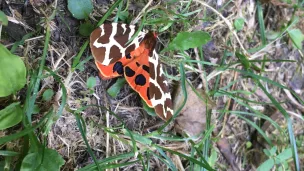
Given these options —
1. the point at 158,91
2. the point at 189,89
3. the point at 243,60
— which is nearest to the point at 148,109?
the point at 158,91

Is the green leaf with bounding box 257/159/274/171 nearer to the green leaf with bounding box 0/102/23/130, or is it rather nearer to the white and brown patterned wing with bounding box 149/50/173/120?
the white and brown patterned wing with bounding box 149/50/173/120

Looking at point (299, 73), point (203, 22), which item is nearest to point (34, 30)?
point (203, 22)

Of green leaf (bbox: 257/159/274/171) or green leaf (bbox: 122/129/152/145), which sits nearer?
green leaf (bbox: 122/129/152/145)

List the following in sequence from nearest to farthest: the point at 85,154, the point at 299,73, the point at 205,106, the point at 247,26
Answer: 1. the point at 85,154
2. the point at 205,106
3. the point at 247,26
4. the point at 299,73

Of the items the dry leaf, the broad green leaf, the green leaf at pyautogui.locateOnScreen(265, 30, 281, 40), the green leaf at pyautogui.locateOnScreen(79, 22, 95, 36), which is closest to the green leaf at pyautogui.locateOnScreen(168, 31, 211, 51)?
the dry leaf

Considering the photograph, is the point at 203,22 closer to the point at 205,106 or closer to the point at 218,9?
the point at 218,9

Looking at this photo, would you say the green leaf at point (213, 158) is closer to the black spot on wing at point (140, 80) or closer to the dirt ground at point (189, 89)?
the dirt ground at point (189, 89)
